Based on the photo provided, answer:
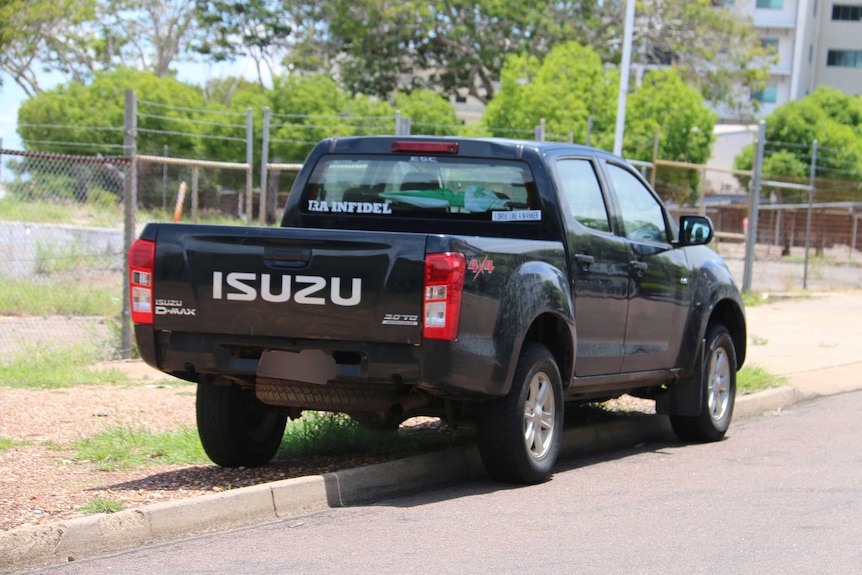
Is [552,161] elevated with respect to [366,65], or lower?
lower

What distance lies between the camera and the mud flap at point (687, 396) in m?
8.80

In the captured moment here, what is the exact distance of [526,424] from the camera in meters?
7.04

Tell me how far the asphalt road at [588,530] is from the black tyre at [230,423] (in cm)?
105

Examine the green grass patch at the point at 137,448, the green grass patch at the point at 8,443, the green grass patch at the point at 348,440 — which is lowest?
the green grass patch at the point at 8,443

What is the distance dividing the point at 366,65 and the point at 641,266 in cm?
4766

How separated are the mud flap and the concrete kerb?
3.24 feet

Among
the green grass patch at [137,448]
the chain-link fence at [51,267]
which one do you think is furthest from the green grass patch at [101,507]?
the chain-link fence at [51,267]

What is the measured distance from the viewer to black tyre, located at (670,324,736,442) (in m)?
8.91

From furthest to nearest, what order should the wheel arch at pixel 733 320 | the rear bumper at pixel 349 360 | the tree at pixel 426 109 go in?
the tree at pixel 426 109 < the wheel arch at pixel 733 320 < the rear bumper at pixel 349 360

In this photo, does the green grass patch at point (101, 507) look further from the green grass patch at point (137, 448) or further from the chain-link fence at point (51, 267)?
the chain-link fence at point (51, 267)

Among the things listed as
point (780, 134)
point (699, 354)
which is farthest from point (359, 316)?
point (780, 134)

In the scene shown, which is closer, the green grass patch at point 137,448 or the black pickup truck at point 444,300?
the black pickup truck at point 444,300

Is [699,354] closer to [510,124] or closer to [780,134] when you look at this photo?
[510,124]

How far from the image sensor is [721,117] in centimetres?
7175
